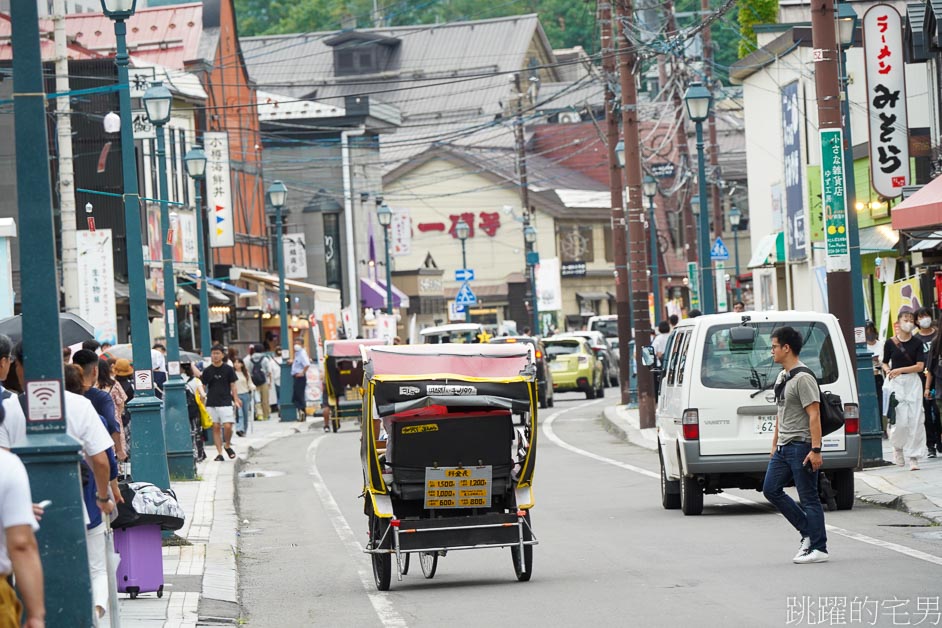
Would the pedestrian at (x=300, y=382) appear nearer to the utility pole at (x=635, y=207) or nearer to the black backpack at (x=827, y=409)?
the utility pole at (x=635, y=207)

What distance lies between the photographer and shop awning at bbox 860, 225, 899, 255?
3184 centimetres

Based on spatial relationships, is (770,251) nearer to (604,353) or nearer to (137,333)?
(604,353)

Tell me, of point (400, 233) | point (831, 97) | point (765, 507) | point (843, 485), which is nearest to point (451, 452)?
point (843, 485)

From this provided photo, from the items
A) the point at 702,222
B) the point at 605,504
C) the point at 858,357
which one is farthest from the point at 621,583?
the point at 702,222

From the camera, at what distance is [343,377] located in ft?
126

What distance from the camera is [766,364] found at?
16719 mm

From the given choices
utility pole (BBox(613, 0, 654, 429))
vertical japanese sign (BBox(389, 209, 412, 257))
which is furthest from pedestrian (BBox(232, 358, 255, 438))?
vertical japanese sign (BBox(389, 209, 412, 257))

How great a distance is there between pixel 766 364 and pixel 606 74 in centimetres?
2211

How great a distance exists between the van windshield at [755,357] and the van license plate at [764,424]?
309 mm

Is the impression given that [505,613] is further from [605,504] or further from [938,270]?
[938,270]

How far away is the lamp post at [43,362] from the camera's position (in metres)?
7.97

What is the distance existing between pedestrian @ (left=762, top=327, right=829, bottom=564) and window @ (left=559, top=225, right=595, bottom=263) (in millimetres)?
75132

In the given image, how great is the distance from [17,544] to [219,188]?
45868 millimetres

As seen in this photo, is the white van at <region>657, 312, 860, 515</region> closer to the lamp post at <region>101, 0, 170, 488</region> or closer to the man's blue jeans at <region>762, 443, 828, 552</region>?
the man's blue jeans at <region>762, 443, 828, 552</region>
